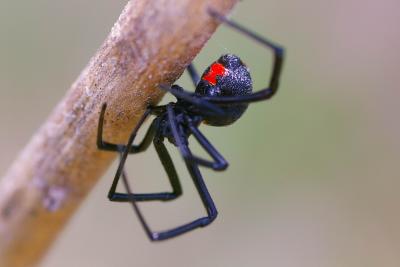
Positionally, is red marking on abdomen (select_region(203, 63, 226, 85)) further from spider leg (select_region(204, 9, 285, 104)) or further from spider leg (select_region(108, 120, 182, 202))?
spider leg (select_region(108, 120, 182, 202))

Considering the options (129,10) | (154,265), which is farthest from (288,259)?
(129,10)

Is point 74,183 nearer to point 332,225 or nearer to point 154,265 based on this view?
point 154,265

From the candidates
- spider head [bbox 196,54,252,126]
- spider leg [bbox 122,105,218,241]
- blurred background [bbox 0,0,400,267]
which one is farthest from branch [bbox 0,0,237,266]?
blurred background [bbox 0,0,400,267]

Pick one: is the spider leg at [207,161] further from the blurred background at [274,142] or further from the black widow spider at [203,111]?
the blurred background at [274,142]

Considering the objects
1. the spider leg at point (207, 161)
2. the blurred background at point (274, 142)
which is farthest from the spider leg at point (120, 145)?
the blurred background at point (274, 142)

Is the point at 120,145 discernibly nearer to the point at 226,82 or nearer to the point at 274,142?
the point at 226,82
